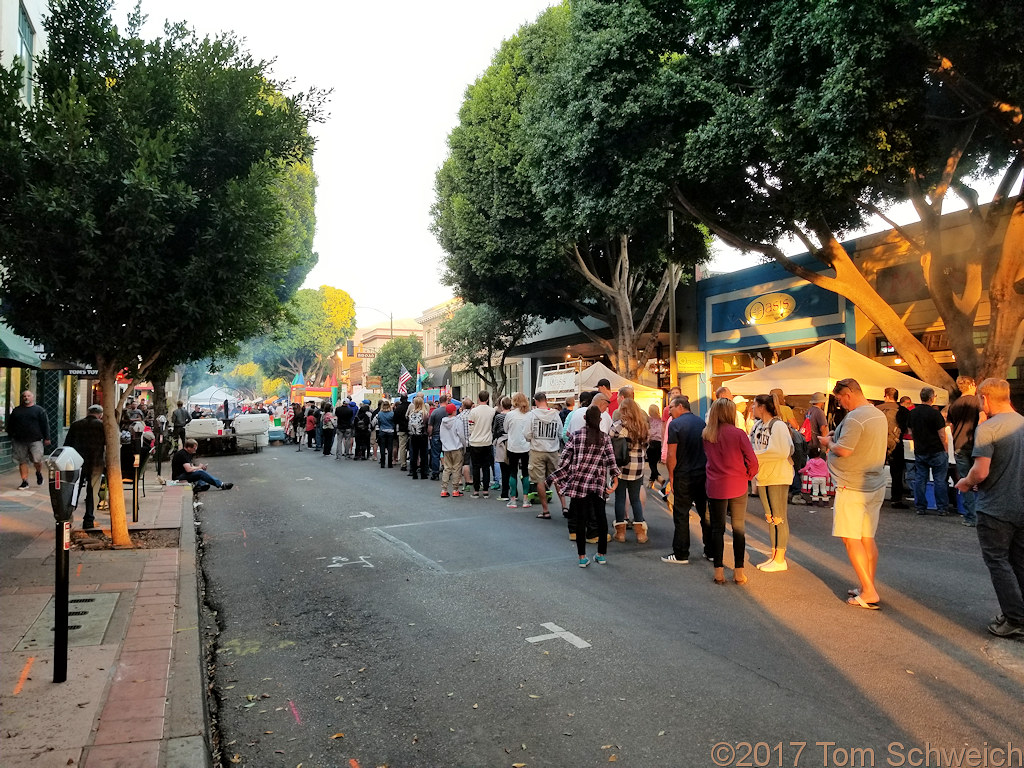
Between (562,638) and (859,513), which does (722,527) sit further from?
(562,638)

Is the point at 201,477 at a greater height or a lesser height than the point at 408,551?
greater

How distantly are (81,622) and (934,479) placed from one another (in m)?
11.3

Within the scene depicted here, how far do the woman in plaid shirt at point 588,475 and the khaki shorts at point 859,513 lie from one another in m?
2.43

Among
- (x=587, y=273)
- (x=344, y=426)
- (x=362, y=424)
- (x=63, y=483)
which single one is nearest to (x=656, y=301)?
(x=587, y=273)

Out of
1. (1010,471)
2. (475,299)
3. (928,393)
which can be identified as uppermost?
(475,299)

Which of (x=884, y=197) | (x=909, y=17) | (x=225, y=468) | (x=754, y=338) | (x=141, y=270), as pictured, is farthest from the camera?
(x=754, y=338)

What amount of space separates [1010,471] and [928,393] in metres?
6.29

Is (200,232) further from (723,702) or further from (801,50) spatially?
(801,50)

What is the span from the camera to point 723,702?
415 centimetres

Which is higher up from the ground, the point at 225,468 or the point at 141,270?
the point at 141,270

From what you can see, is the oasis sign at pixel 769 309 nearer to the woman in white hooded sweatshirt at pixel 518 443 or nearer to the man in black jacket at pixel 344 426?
the woman in white hooded sweatshirt at pixel 518 443

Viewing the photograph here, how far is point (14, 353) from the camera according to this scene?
8570 mm

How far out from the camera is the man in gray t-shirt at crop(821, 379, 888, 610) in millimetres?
5898

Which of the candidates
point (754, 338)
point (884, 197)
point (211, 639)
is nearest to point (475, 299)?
point (754, 338)
